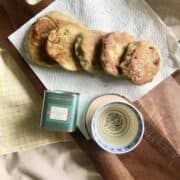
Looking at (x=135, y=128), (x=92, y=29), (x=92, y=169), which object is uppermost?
A: (x=92, y=29)

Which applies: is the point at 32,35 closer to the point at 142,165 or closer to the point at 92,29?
the point at 92,29

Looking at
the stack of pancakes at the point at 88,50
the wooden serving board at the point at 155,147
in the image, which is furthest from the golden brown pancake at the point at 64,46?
the wooden serving board at the point at 155,147

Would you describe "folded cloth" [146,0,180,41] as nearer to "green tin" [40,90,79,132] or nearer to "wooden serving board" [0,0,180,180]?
"wooden serving board" [0,0,180,180]

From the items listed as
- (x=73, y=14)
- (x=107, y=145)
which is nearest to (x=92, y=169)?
(x=107, y=145)

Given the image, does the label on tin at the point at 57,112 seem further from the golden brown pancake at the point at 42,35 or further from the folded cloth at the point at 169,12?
the folded cloth at the point at 169,12

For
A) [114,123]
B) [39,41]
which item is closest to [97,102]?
[114,123]

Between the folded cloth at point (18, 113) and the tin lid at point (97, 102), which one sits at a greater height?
the tin lid at point (97, 102)

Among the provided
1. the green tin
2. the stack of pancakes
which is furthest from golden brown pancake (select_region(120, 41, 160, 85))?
the green tin
